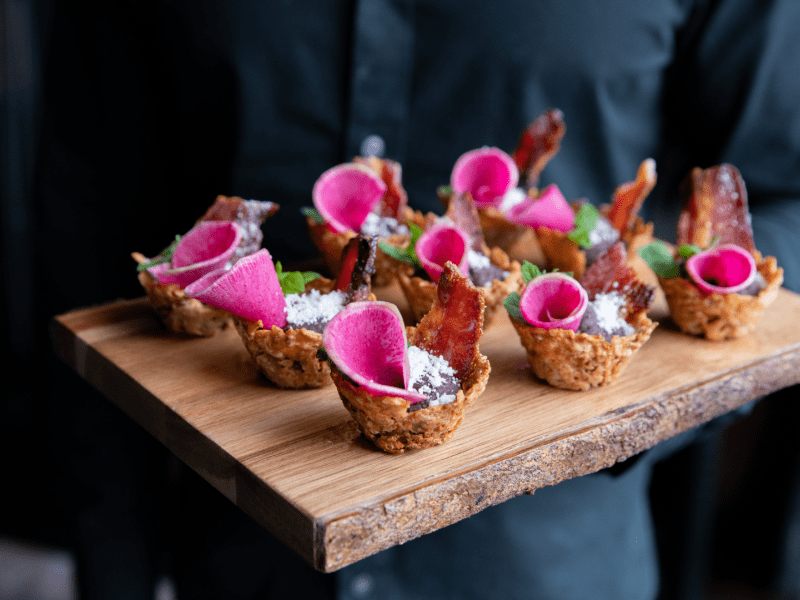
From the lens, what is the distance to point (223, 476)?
84 cm

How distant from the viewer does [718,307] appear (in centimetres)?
110

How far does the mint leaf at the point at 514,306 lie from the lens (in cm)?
102

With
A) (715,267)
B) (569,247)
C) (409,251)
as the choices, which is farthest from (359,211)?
(715,267)

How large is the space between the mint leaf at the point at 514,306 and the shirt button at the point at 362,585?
2.06 feet

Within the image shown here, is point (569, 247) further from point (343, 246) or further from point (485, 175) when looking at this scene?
point (343, 246)

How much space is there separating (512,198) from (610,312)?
1.32 ft

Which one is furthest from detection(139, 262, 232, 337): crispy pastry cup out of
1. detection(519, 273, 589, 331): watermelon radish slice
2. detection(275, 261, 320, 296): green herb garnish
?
detection(519, 273, 589, 331): watermelon radish slice

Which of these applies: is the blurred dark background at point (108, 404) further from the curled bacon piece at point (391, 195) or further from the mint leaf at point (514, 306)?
the mint leaf at point (514, 306)

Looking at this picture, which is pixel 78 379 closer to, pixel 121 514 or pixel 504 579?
pixel 121 514

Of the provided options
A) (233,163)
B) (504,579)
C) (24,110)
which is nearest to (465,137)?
(233,163)

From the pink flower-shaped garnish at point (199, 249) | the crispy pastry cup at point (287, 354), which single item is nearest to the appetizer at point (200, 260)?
the pink flower-shaped garnish at point (199, 249)

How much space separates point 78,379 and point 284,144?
0.63 meters

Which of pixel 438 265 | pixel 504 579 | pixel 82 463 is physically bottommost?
pixel 504 579

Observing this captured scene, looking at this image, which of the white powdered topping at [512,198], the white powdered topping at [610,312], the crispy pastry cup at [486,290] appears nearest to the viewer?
the white powdered topping at [610,312]
